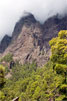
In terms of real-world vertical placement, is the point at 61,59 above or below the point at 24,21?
below

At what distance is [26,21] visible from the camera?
591 feet

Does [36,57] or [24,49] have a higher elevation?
[24,49]

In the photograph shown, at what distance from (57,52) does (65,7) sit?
18385 centimetres

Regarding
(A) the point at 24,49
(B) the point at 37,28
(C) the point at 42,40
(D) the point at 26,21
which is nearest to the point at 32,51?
(A) the point at 24,49

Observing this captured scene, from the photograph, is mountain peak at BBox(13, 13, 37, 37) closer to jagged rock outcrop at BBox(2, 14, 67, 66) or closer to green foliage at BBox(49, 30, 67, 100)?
jagged rock outcrop at BBox(2, 14, 67, 66)

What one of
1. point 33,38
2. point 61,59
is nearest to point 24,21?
point 33,38

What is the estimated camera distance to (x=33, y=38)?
161250mm

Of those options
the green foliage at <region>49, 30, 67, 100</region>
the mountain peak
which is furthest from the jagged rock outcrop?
the green foliage at <region>49, 30, 67, 100</region>

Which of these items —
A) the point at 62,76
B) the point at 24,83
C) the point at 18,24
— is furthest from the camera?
the point at 18,24

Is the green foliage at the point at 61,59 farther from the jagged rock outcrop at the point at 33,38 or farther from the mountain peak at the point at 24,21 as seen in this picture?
the mountain peak at the point at 24,21

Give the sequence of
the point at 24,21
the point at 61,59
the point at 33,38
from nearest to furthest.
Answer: the point at 61,59
the point at 33,38
the point at 24,21

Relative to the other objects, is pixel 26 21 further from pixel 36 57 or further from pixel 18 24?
pixel 36 57

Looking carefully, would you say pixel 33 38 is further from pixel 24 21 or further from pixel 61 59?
pixel 61 59

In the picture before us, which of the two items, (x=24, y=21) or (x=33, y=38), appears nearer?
(x=33, y=38)
